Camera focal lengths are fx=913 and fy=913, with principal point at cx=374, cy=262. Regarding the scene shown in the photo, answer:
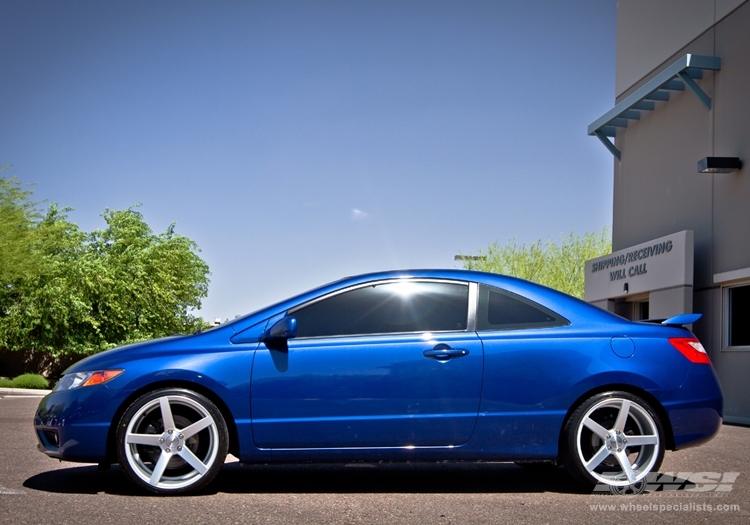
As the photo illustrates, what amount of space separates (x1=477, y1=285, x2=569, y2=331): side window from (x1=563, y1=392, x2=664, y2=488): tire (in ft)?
2.00

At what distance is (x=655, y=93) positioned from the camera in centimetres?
2244

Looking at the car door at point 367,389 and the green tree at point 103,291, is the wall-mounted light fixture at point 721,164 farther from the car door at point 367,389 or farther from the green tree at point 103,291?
the green tree at point 103,291

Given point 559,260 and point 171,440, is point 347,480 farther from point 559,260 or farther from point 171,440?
point 559,260

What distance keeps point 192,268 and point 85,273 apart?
25.7 ft

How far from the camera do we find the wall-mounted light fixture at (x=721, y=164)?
18.8 metres

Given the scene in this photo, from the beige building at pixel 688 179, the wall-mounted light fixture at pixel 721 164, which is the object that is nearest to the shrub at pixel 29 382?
the beige building at pixel 688 179

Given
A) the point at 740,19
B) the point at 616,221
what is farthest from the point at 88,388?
the point at 616,221

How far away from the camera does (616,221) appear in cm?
2595

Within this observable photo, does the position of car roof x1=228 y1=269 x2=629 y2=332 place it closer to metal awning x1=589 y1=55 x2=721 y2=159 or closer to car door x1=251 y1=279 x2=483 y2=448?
car door x1=251 y1=279 x2=483 y2=448

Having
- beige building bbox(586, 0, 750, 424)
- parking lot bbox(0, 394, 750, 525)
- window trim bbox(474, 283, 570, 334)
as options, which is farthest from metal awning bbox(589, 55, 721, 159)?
window trim bbox(474, 283, 570, 334)

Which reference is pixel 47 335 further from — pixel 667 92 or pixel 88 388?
pixel 88 388

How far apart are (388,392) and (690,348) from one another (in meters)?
2.10

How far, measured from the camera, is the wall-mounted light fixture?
61.5ft

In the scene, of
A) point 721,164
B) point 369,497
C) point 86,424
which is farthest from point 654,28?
point 86,424
